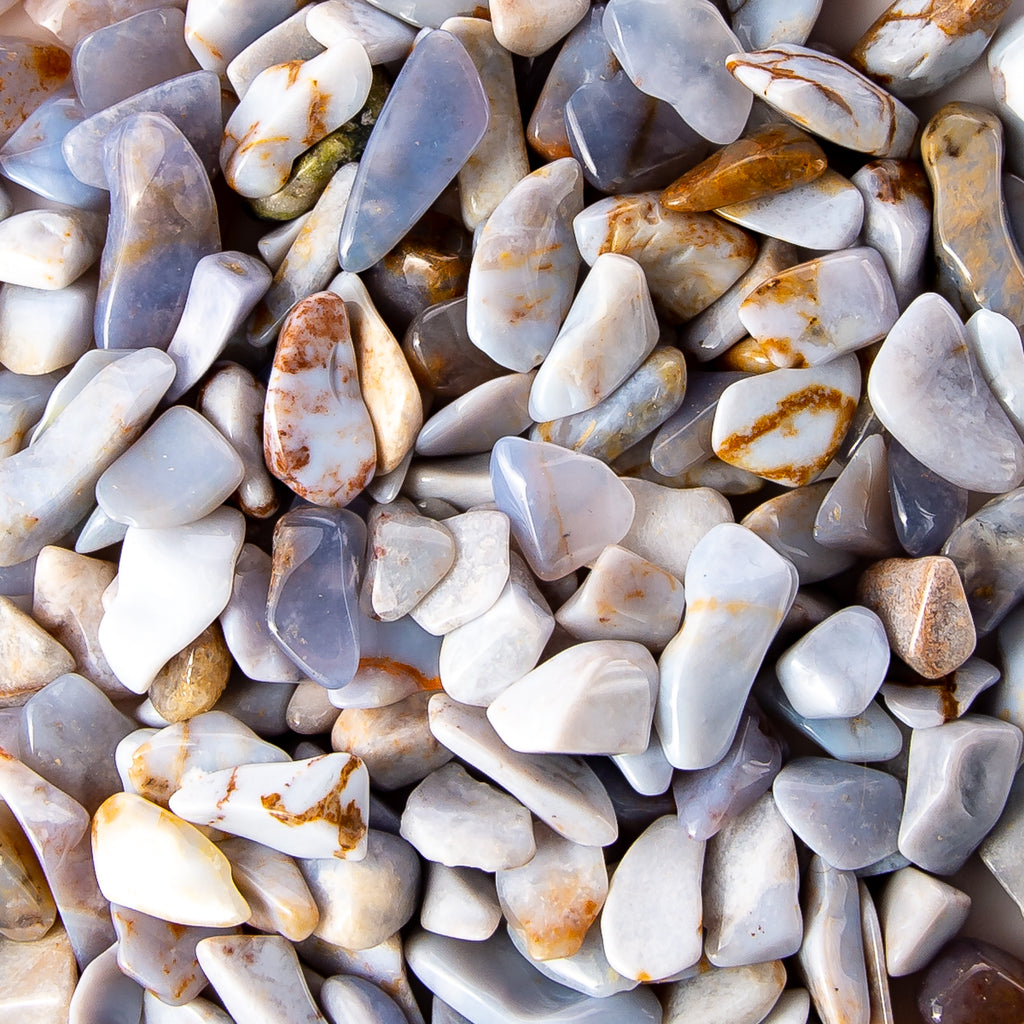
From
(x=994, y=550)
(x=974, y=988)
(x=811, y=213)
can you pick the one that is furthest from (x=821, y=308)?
(x=974, y=988)

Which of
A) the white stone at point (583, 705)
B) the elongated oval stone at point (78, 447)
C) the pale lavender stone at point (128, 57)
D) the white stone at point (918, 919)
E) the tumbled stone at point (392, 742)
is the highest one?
the pale lavender stone at point (128, 57)

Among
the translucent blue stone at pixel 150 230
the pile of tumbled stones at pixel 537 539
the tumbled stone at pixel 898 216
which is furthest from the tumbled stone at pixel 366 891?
the tumbled stone at pixel 898 216

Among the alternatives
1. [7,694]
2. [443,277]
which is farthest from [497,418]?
[7,694]

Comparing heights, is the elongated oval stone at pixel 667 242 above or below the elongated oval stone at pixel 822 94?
below

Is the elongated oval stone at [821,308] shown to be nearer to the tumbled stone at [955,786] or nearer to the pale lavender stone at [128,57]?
the tumbled stone at [955,786]

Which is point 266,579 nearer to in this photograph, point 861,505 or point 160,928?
point 160,928

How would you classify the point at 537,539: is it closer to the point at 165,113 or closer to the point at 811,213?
the point at 811,213
